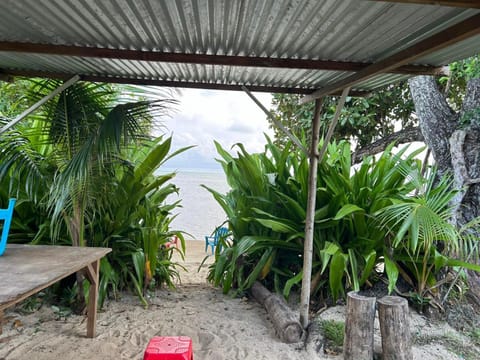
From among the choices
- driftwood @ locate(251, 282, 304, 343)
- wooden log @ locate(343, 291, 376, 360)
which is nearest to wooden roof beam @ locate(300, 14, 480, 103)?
wooden log @ locate(343, 291, 376, 360)

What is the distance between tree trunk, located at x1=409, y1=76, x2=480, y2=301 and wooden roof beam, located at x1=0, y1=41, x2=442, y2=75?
169 centimetres

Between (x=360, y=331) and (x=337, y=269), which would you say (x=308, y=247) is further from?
(x=360, y=331)

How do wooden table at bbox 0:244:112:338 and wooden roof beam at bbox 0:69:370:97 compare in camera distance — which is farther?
wooden roof beam at bbox 0:69:370:97

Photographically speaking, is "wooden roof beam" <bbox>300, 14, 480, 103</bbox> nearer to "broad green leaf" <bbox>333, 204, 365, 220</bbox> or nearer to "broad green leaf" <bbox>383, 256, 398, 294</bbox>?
"broad green leaf" <bbox>333, 204, 365, 220</bbox>

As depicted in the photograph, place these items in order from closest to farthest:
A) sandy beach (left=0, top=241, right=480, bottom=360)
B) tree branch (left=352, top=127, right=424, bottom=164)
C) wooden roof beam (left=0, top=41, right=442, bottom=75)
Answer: wooden roof beam (left=0, top=41, right=442, bottom=75) < sandy beach (left=0, top=241, right=480, bottom=360) < tree branch (left=352, top=127, right=424, bottom=164)

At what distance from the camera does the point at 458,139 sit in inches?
157

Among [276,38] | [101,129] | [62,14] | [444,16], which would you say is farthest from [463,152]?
[62,14]

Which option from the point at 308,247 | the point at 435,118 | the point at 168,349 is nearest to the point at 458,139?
the point at 435,118

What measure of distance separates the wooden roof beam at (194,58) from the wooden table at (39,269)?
4.50 ft

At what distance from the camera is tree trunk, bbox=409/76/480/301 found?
3.83 metres

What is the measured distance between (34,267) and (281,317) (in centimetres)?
197

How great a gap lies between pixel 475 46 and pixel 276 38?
1233 mm

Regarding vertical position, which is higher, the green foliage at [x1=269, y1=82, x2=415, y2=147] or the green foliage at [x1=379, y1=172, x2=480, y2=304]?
the green foliage at [x1=269, y1=82, x2=415, y2=147]

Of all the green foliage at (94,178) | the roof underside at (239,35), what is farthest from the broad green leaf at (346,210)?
the green foliage at (94,178)
